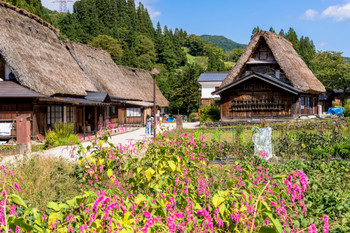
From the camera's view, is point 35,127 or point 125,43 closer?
point 35,127

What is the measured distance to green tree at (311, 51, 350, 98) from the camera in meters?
42.6

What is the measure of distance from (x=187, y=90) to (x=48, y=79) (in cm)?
2632

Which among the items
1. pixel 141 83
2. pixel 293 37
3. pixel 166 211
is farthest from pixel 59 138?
pixel 293 37

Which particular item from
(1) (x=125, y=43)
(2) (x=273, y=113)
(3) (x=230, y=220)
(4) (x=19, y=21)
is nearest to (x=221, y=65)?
(1) (x=125, y=43)

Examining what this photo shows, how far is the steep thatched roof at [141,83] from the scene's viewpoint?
123 ft

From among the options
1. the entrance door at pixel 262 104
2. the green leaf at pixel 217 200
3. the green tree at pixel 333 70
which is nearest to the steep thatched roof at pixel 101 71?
the entrance door at pixel 262 104

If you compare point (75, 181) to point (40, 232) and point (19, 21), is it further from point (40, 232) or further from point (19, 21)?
point (19, 21)

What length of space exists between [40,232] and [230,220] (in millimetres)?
1695

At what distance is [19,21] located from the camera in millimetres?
19875

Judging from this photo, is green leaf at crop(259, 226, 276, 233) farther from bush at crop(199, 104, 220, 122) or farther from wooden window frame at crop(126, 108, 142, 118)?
wooden window frame at crop(126, 108, 142, 118)

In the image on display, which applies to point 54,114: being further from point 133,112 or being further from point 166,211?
point 166,211

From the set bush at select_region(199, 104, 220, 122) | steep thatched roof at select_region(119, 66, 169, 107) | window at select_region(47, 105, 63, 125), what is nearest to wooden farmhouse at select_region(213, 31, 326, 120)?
bush at select_region(199, 104, 220, 122)

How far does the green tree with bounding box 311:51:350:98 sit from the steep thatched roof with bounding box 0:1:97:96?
32412 mm

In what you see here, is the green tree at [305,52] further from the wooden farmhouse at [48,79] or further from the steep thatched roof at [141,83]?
the wooden farmhouse at [48,79]
